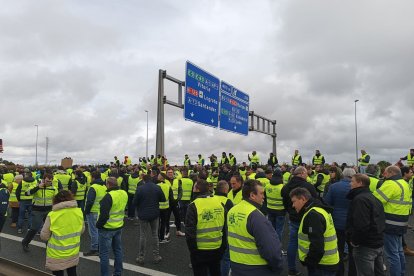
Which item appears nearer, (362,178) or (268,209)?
(362,178)

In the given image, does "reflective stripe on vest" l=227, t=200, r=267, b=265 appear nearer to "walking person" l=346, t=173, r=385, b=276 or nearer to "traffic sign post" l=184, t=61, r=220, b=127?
"walking person" l=346, t=173, r=385, b=276

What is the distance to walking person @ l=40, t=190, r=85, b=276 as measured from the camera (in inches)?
200

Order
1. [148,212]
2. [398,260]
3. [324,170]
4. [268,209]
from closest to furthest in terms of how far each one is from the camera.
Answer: [398,260]
[148,212]
[268,209]
[324,170]

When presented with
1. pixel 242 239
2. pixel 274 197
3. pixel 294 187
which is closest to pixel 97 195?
pixel 274 197

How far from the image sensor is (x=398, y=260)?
5.78m

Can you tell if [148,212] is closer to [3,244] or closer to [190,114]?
[3,244]

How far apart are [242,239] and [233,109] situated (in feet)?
60.4

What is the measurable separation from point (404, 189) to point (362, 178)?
120cm

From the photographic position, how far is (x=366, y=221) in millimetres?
4871

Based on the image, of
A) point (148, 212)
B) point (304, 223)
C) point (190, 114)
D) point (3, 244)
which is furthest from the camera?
point (190, 114)

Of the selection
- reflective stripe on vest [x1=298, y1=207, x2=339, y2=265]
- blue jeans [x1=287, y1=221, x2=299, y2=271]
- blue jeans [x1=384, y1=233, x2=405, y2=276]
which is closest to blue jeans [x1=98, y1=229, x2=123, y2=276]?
blue jeans [x1=287, y1=221, x2=299, y2=271]

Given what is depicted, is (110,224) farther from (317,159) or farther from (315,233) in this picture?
(317,159)

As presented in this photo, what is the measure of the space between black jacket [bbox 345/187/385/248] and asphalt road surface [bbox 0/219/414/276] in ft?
7.67

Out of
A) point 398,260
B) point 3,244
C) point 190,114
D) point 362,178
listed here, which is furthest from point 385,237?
point 190,114
